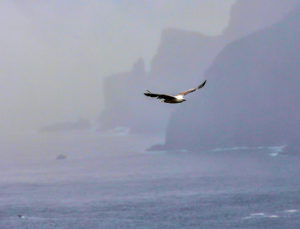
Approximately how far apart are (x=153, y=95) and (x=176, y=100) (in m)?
1.85

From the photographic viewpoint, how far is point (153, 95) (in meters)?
43.8

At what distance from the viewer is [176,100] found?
44406 millimetres
